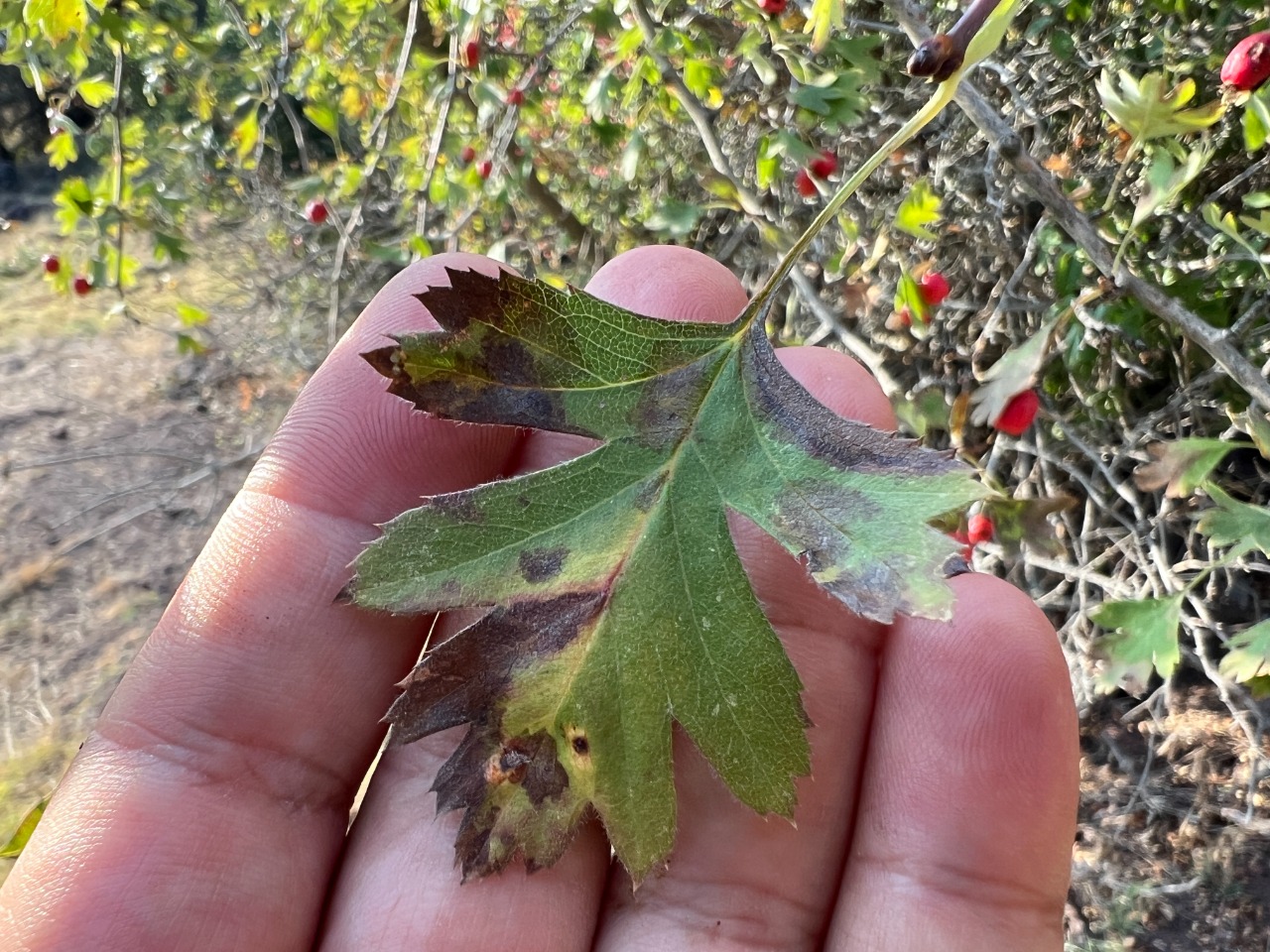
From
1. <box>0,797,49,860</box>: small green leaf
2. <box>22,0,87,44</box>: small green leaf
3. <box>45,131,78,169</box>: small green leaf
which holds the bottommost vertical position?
<box>0,797,49,860</box>: small green leaf

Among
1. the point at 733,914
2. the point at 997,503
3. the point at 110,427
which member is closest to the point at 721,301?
the point at 997,503

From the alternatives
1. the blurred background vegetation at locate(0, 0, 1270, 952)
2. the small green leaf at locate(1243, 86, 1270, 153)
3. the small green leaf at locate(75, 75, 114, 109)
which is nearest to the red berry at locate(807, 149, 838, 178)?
the blurred background vegetation at locate(0, 0, 1270, 952)

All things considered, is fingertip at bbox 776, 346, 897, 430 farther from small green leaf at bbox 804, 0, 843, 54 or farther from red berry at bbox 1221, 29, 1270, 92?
red berry at bbox 1221, 29, 1270, 92

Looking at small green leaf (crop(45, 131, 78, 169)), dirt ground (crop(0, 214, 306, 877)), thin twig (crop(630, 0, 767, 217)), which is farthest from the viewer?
dirt ground (crop(0, 214, 306, 877))

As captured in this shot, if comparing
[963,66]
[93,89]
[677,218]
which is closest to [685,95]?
[677,218]

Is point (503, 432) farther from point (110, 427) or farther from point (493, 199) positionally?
point (110, 427)

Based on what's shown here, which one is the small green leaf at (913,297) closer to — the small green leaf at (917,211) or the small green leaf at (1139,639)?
the small green leaf at (917,211)

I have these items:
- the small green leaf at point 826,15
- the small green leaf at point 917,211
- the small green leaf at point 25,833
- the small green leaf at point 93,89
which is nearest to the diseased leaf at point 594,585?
the small green leaf at point 826,15
